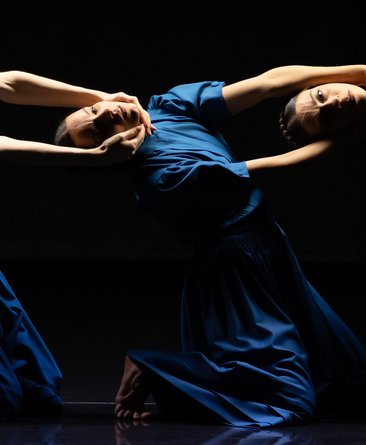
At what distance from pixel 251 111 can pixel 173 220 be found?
16.5ft

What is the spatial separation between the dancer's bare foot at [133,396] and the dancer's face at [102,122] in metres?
0.64

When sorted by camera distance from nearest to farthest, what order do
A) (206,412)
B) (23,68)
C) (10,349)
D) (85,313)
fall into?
(206,412) < (10,349) < (85,313) < (23,68)

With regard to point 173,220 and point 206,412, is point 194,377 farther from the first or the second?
point 173,220

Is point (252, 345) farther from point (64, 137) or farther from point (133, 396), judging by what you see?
point (64, 137)

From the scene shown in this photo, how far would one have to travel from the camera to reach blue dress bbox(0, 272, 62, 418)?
136 inches

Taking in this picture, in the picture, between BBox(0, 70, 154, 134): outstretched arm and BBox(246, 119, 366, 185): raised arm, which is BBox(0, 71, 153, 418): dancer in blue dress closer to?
BBox(0, 70, 154, 134): outstretched arm

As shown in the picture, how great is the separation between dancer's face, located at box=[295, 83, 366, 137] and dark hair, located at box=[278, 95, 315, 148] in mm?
19

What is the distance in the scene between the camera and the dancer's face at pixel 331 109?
3412 mm

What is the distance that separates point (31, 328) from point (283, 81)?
1054 mm

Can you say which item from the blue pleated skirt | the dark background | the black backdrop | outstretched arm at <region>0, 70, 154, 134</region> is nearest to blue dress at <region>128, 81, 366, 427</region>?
the blue pleated skirt

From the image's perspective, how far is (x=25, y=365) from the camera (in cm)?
353

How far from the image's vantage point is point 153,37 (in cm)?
826

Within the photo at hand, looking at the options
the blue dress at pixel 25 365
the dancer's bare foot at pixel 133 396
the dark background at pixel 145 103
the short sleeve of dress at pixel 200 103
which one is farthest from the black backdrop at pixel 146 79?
the dancer's bare foot at pixel 133 396

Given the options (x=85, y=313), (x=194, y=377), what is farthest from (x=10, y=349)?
(x=85, y=313)
